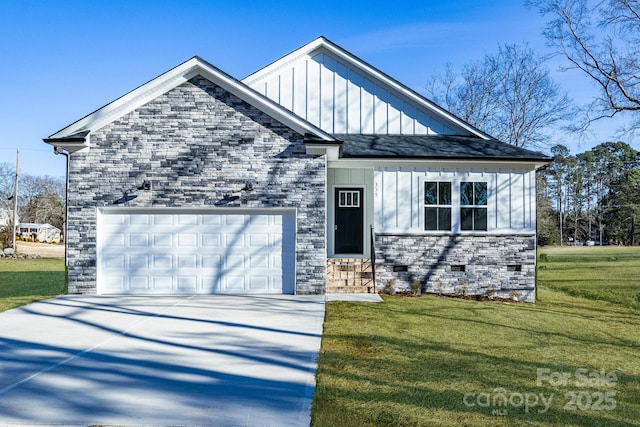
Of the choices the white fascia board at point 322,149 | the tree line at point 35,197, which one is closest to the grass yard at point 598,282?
the white fascia board at point 322,149

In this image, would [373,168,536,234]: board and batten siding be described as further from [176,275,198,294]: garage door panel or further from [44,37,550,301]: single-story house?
[176,275,198,294]: garage door panel

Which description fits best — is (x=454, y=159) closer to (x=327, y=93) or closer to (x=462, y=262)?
(x=462, y=262)

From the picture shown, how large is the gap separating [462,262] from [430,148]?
3.21 metres

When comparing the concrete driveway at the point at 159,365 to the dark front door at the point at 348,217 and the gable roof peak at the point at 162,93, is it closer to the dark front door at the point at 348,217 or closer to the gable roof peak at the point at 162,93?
the gable roof peak at the point at 162,93

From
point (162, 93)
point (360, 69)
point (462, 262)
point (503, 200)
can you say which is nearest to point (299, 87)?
point (360, 69)

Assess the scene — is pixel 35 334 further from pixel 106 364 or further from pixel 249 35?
pixel 249 35

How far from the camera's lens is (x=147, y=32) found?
15016mm

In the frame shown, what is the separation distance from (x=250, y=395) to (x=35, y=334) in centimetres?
457

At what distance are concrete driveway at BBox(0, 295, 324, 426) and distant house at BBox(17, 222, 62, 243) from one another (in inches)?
1718

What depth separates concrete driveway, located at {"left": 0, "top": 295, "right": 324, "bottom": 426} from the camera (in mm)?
4289

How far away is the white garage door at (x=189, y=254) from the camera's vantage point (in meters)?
12.0

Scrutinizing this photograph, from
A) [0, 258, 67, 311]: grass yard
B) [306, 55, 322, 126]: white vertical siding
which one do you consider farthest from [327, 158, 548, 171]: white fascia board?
[0, 258, 67, 311]: grass yard

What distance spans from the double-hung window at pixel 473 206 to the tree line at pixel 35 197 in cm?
5032

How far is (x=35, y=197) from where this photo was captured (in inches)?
2464
